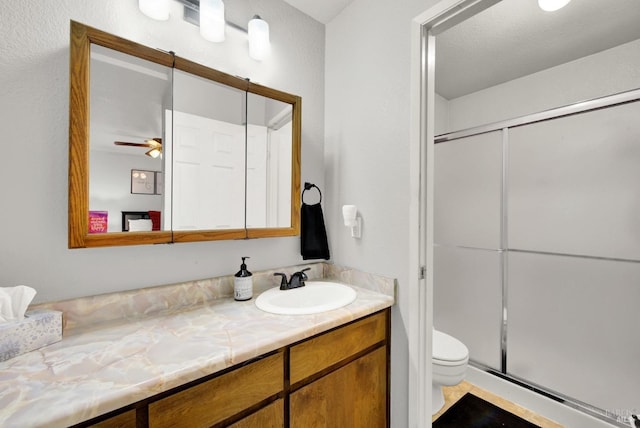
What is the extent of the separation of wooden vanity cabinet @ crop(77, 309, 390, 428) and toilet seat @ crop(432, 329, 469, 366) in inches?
20.7

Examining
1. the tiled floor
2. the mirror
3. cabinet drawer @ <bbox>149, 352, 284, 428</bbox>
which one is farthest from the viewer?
the tiled floor

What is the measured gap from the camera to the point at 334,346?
3.41 feet

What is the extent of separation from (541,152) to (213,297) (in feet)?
7.60

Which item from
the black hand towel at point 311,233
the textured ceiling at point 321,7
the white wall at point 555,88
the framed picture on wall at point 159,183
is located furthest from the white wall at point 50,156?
the white wall at point 555,88

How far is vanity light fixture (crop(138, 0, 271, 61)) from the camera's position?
1.09 meters

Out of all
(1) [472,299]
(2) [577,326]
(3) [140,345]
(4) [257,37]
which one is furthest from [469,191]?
(3) [140,345]

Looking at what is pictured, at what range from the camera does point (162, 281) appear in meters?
1.13

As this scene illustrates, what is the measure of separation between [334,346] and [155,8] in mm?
1548

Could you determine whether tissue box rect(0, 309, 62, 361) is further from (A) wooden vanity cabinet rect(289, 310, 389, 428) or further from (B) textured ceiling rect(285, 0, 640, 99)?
(B) textured ceiling rect(285, 0, 640, 99)

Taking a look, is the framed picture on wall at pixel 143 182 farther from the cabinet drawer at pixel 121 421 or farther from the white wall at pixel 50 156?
the cabinet drawer at pixel 121 421

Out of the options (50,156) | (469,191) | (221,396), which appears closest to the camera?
(221,396)

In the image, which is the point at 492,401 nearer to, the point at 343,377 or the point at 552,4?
the point at 343,377

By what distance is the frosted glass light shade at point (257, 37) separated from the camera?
→ 1330 millimetres

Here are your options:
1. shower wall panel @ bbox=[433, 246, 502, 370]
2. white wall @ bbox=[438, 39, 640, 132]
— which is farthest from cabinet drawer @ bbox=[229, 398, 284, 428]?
white wall @ bbox=[438, 39, 640, 132]
